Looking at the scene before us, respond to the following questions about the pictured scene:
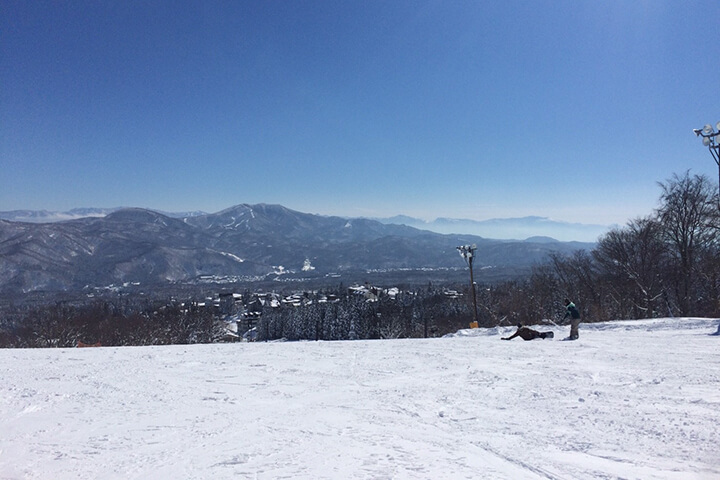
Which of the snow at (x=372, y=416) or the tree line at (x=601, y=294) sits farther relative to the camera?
the tree line at (x=601, y=294)

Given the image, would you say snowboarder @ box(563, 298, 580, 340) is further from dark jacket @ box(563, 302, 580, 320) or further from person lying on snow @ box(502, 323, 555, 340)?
person lying on snow @ box(502, 323, 555, 340)

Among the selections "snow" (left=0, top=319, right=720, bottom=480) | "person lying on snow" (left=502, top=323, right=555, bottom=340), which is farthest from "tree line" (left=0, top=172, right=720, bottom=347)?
"snow" (left=0, top=319, right=720, bottom=480)

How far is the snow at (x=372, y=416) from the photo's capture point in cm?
431

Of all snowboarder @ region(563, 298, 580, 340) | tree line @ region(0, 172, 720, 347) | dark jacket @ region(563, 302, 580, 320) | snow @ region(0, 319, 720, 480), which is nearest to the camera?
snow @ region(0, 319, 720, 480)

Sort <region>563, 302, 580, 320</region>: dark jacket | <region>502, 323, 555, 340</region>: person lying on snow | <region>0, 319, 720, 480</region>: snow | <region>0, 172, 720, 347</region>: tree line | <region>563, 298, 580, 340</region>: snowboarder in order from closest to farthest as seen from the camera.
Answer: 1. <region>0, 319, 720, 480</region>: snow
2. <region>563, 298, 580, 340</region>: snowboarder
3. <region>563, 302, 580, 320</region>: dark jacket
4. <region>502, 323, 555, 340</region>: person lying on snow
5. <region>0, 172, 720, 347</region>: tree line

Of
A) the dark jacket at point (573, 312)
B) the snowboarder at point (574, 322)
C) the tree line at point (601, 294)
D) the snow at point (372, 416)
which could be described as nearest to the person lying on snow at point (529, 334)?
the snowboarder at point (574, 322)

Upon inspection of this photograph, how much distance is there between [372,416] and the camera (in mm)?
6016

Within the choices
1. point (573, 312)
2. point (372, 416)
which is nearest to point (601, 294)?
point (573, 312)

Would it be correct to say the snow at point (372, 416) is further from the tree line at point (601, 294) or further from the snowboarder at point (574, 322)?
the tree line at point (601, 294)

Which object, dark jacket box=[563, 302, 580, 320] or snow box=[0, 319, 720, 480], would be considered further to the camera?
dark jacket box=[563, 302, 580, 320]

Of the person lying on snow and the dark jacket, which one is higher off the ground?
the dark jacket

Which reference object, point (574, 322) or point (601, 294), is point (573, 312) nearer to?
point (574, 322)

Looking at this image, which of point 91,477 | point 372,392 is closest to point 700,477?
point 372,392

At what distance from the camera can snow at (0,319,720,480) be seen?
14.1 ft
